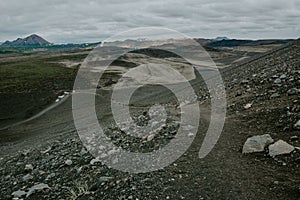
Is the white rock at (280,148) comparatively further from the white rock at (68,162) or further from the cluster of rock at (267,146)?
the white rock at (68,162)

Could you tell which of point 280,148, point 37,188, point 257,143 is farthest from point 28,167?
point 280,148

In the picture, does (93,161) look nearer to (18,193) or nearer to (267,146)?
(18,193)

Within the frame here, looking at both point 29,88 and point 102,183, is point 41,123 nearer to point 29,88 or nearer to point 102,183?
point 29,88

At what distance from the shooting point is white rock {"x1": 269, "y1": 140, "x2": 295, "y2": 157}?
27.8 ft

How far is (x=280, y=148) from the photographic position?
859cm

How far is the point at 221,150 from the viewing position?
938 centimetres

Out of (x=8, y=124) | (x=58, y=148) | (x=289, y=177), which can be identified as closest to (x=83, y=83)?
(x=8, y=124)

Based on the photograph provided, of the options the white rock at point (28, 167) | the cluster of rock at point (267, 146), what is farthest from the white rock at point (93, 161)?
the cluster of rock at point (267, 146)

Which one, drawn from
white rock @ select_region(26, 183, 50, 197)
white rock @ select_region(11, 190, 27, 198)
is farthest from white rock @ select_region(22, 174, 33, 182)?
white rock @ select_region(26, 183, 50, 197)

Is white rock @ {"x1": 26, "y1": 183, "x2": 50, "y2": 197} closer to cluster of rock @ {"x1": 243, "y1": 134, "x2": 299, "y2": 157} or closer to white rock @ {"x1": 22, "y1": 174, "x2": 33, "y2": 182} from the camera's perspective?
white rock @ {"x1": 22, "y1": 174, "x2": 33, "y2": 182}

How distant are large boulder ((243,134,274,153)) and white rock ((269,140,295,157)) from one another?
Answer: 1.15 feet

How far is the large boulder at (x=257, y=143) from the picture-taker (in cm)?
902

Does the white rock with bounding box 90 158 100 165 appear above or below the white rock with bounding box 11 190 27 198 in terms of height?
above

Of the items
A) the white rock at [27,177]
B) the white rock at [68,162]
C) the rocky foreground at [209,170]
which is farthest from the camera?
the white rock at [68,162]
